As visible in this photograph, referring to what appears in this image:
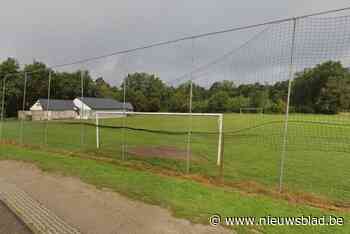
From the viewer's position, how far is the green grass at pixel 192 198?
11.0ft

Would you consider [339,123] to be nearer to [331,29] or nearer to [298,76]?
[298,76]

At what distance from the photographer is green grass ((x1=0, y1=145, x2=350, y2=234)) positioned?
3.35 metres

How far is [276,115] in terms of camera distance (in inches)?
216

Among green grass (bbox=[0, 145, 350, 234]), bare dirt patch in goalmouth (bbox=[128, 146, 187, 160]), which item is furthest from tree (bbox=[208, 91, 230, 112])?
green grass (bbox=[0, 145, 350, 234])

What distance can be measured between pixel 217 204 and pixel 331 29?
3.39m

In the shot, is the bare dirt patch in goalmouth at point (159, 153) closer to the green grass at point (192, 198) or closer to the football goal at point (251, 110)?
the green grass at point (192, 198)

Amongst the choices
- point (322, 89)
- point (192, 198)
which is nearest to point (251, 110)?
point (322, 89)

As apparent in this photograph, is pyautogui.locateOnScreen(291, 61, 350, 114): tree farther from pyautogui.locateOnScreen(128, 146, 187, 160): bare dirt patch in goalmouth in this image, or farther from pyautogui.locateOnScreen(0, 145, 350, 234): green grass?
pyautogui.locateOnScreen(128, 146, 187, 160): bare dirt patch in goalmouth

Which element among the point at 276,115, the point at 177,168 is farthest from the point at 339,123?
the point at 177,168

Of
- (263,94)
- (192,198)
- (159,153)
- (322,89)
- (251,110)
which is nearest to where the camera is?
(192,198)

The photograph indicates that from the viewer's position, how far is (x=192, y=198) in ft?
13.5

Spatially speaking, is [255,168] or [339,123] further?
[255,168]

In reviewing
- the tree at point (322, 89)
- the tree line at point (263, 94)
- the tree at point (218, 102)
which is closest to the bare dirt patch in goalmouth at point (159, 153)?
the tree line at point (263, 94)

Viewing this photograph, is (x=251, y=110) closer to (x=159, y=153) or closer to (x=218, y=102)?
(x=218, y=102)
